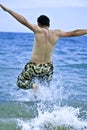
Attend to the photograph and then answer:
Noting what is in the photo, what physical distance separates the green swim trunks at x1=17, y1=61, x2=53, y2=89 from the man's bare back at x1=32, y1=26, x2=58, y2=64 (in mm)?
101

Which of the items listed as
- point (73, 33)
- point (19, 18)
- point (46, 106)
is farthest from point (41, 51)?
point (46, 106)

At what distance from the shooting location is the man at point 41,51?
812cm

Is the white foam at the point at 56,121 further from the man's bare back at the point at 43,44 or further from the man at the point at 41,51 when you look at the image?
the man's bare back at the point at 43,44

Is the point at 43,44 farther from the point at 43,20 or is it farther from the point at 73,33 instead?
the point at 73,33

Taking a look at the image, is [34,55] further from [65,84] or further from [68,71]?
[68,71]

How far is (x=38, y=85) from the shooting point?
28.3ft

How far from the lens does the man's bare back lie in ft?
26.8

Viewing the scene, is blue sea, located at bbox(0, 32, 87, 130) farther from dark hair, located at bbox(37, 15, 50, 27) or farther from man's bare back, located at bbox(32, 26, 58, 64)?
dark hair, located at bbox(37, 15, 50, 27)

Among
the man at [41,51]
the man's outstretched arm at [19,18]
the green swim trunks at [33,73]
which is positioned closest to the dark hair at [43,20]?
the man at [41,51]

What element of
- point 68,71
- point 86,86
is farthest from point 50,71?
point 68,71

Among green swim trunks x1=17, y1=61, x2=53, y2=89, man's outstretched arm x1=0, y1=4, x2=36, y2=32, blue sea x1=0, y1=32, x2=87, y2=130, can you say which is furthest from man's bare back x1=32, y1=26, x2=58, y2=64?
blue sea x1=0, y1=32, x2=87, y2=130

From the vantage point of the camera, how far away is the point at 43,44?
27.0ft

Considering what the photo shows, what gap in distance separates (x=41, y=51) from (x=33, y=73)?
1.68 ft

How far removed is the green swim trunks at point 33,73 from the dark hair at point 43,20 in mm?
763
